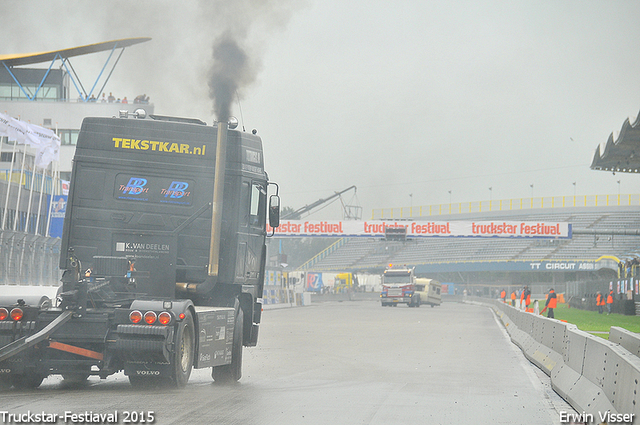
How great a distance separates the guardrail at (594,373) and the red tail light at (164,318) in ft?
15.8

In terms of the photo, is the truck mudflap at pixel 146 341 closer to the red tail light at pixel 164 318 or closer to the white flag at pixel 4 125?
the red tail light at pixel 164 318

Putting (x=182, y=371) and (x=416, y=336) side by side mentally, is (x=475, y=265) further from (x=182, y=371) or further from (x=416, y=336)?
(x=182, y=371)

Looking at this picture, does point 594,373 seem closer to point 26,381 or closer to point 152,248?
point 152,248

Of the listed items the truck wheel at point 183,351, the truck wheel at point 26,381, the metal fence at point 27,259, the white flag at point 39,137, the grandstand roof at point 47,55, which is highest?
the grandstand roof at point 47,55

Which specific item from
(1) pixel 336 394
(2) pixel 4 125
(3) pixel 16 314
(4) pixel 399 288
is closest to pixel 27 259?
(2) pixel 4 125

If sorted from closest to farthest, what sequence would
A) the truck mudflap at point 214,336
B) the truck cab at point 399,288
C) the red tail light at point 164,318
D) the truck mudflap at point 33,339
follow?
the truck mudflap at point 33,339 < the red tail light at point 164,318 < the truck mudflap at point 214,336 < the truck cab at point 399,288

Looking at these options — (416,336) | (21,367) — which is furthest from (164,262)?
(416,336)

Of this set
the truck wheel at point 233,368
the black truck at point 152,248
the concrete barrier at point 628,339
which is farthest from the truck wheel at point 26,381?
the concrete barrier at point 628,339

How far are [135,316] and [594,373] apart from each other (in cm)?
543

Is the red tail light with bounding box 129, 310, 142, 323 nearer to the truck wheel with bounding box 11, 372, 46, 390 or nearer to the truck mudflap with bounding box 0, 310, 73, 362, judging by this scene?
the truck mudflap with bounding box 0, 310, 73, 362

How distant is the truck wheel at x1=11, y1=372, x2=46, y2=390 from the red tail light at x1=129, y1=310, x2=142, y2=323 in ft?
5.29

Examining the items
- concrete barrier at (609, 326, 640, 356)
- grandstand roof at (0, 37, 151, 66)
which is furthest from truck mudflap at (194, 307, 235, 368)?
Answer: grandstand roof at (0, 37, 151, 66)

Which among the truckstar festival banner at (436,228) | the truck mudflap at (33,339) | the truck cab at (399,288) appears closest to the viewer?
the truck mudflap at (33,339)

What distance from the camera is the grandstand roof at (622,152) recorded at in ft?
89.8
